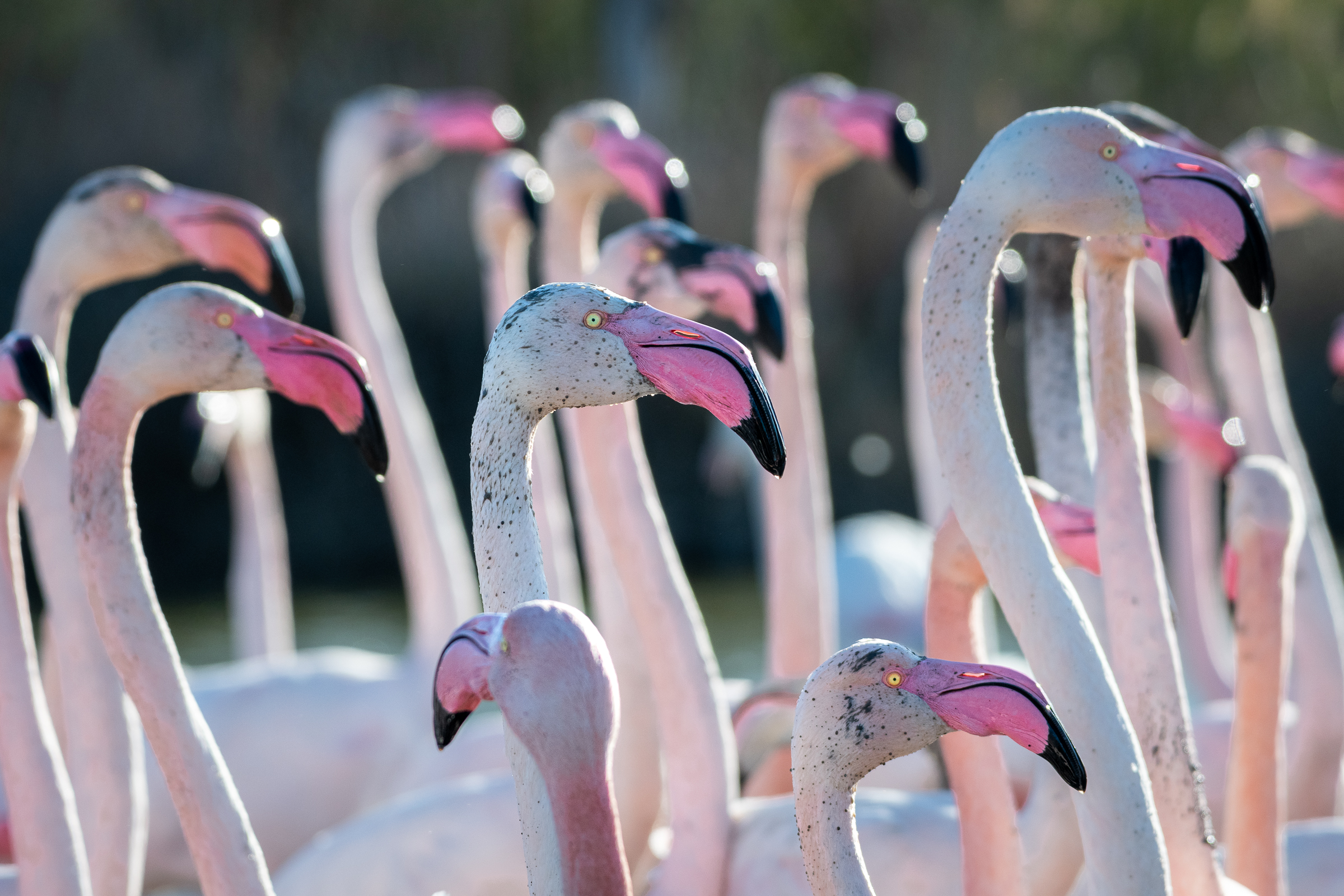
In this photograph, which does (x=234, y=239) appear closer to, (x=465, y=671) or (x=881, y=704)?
(x=465, y=671)

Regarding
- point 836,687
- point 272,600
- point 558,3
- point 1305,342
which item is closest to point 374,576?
point 558,3

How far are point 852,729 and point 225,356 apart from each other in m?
1.26

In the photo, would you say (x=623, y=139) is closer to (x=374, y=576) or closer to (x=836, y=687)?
(x=836, y=687)

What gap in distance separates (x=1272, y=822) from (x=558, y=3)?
39.7 feet

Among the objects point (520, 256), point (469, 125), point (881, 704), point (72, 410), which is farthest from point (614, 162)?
point (881, 704)

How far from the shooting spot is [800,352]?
16.0 feet

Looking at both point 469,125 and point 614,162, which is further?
point 469,125

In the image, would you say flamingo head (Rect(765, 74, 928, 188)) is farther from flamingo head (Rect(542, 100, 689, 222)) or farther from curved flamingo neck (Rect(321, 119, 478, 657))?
curved flamingo neck (Rect(321, 119, 478, 657))

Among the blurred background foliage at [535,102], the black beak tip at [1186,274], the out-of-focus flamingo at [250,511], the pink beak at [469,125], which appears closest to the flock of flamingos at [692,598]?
the black beak tip at [1186,274]

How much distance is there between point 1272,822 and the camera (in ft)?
10.9

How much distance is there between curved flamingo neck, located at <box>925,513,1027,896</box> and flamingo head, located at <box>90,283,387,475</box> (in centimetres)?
110

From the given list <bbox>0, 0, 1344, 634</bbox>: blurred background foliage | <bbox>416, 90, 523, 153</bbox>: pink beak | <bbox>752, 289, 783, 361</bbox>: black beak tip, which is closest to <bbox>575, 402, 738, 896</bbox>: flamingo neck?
<bbox>752, 289, 783, 361</bbox>: black beak tip

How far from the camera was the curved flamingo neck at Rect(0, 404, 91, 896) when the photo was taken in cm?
305

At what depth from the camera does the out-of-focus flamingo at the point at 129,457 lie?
280cm
